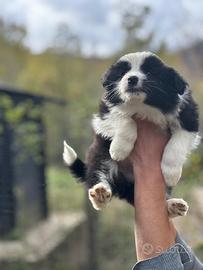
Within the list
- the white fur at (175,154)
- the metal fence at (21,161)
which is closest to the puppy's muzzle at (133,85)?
the white fur at (175,154)

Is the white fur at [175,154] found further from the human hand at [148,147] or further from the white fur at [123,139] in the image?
the white fur at [123,139]

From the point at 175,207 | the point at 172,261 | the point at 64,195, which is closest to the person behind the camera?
the point at 172,261

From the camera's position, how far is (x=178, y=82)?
3.04m

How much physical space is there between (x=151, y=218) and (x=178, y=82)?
71 cm

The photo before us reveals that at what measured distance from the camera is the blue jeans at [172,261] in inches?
97.7

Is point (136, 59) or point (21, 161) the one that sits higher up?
point (136, 59)

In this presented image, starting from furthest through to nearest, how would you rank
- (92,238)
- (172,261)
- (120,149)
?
(92,238) < (120,149) < (172,261)

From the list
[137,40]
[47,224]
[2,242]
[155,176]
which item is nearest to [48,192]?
[47,224]

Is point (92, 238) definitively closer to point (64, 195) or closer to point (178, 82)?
point (64, 195)

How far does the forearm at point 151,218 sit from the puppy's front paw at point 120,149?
8.9 inches

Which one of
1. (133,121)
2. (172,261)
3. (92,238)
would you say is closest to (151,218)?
(172,261)

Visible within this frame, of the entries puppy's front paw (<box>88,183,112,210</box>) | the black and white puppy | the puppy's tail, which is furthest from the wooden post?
puppy's front paw (<box>88,183,112,210</box>)

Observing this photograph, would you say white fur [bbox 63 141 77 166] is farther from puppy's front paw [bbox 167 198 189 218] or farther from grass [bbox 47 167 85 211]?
grass [bbox 47 167 85 211]

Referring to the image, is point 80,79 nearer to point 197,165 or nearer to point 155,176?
point 197,165
